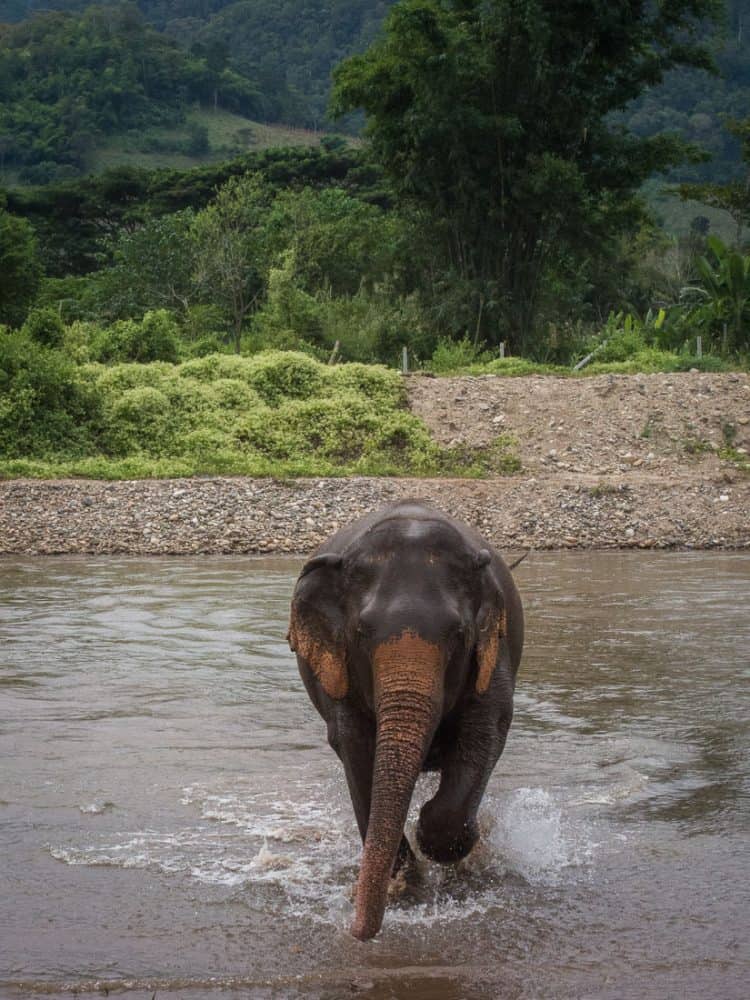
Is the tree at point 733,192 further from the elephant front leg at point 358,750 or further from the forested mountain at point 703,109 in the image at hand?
the forested mountain at point 703,109

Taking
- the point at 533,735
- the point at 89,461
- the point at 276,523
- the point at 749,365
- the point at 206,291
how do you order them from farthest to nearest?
the point at 206,291 < the point at 749,365 < the point at 89,461 < the point at 276,523 < the point at 533,735

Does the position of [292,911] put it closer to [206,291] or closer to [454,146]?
[454,146]

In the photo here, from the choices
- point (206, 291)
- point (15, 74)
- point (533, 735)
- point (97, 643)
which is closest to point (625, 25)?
point (206, 291)

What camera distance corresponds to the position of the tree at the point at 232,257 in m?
43.1

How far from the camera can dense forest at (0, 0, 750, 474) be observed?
24.2 m

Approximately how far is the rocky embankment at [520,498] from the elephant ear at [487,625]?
13890mm

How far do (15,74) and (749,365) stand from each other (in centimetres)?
9284

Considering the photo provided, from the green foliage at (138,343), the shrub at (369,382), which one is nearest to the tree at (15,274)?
the green foliage at (138,343)

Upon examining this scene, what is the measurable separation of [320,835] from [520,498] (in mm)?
14175

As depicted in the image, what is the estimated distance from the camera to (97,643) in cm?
1259

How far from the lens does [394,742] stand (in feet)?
15.5

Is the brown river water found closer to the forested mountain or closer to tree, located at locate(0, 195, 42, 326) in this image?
tree, located at locate(0, 195, 42, 326)

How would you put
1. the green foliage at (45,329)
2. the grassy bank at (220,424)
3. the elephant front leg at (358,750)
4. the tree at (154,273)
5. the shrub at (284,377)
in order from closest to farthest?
the elephant front leg at (358,750) → the grassy bank at (220,424) → the shrub at (284,377) → the green foliage at (45,329) → the tree at (154,273)

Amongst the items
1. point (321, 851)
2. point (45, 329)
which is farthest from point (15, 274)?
point (321, 851)
